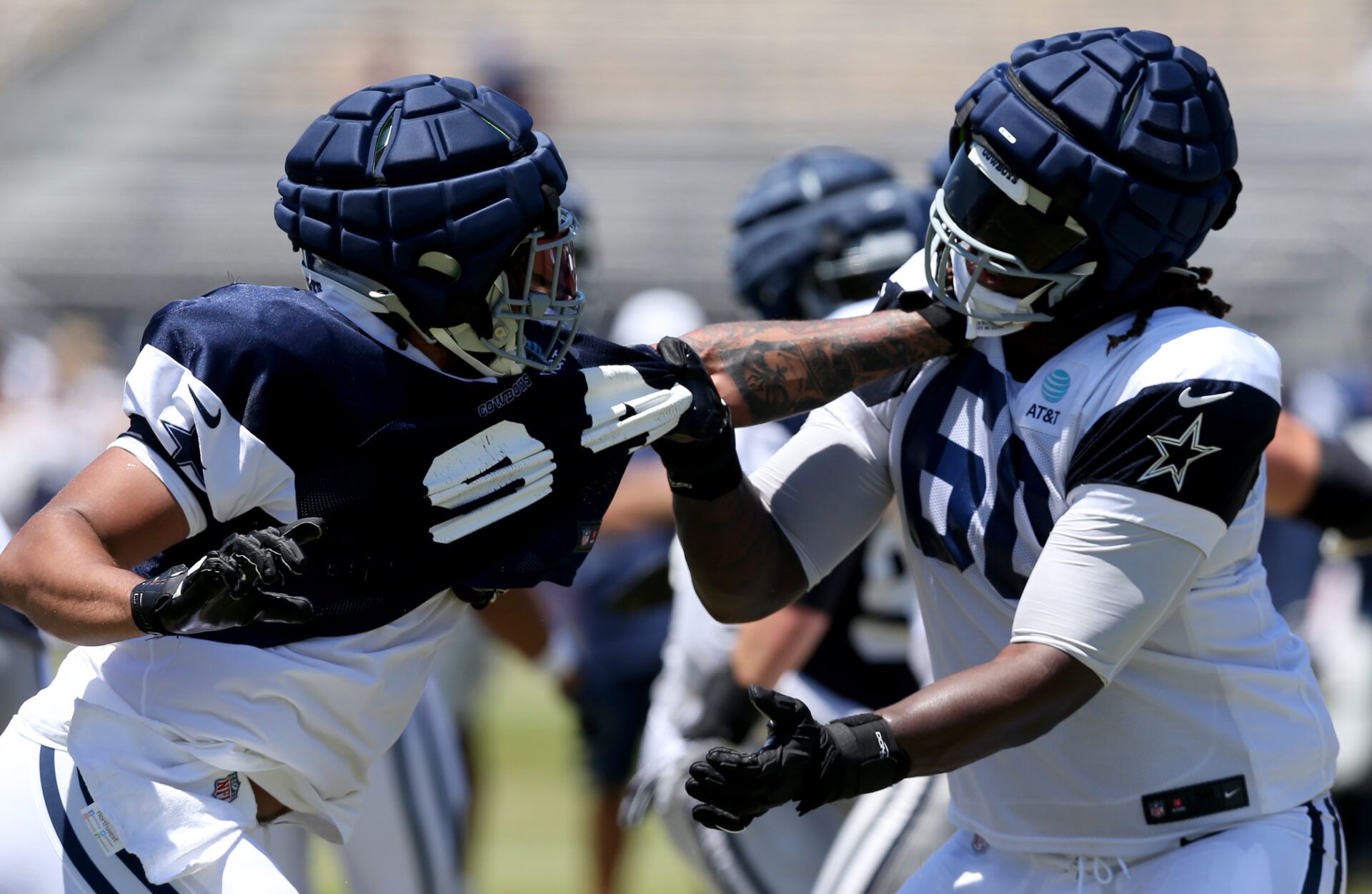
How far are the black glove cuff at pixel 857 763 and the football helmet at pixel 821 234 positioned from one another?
2328 mm

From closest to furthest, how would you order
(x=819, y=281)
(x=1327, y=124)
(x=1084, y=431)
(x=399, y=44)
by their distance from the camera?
(x=1084, y=431) → (x=819, y=281) → (x=1327, y=124) → (x=399, y=44)

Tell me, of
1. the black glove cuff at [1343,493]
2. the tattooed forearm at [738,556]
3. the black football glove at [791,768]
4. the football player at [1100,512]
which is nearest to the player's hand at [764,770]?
the black football glove at [791,768]

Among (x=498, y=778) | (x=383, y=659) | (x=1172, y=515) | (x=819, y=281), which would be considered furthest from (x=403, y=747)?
(x=498, y=778)

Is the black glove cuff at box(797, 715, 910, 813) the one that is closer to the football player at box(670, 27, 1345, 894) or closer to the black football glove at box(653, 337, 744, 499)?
the football player at box(670, 27, 1345, 894)

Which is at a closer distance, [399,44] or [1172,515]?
[1172,515]

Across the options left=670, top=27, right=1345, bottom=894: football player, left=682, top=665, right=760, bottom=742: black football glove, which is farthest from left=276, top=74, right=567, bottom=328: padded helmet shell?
left=682, top=665, right=760, bottom=742: black football glove

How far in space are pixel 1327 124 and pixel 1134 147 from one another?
13829mm

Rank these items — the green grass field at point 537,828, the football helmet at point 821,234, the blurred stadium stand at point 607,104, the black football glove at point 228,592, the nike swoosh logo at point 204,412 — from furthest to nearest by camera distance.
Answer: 1. the blurred stadium stand at point 607,104
2. the green grass field at point 537,828
3. the football helmet at point 821,234
4. the nike swoosh logo at point 204,412
5. the black football glove at point 228,592

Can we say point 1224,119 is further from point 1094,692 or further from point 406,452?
point 406,452

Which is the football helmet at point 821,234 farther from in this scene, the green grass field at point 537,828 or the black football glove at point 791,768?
the black football glove at point 791,768

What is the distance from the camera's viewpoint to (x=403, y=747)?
3.71 metres

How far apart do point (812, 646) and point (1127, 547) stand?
66.4 inches

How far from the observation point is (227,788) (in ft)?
7.60

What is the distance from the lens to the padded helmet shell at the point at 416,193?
2275mm
